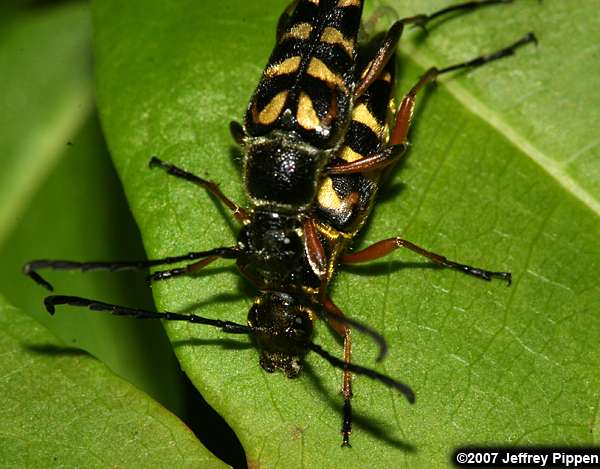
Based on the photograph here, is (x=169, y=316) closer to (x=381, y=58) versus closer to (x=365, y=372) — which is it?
(x=365, y=372)

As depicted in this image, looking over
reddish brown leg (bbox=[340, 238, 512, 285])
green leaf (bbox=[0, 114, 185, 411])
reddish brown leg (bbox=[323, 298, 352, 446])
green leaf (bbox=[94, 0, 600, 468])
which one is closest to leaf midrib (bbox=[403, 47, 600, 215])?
green leaf (bbox=[94, 0, 600, 468])

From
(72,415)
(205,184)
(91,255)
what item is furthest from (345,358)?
(91,255)

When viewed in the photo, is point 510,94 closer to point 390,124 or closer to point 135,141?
point 390,124

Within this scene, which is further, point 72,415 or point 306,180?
point 306,180

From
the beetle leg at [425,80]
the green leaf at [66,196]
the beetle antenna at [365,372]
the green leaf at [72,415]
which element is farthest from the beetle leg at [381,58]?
the green leaf at [72,415]

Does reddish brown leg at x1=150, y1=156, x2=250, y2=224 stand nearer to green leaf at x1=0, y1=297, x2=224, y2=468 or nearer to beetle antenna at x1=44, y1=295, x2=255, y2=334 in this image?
beetle antenna at x1=44, y1=295, x2=255, y2=334

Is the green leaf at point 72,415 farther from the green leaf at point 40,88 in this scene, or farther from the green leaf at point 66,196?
the green leaf at point 40,88
